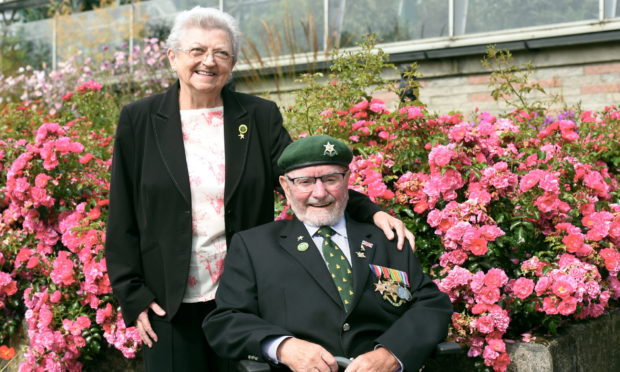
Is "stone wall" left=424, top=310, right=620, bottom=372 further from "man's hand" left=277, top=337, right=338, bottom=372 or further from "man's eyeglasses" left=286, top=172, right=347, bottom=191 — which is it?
"man's eyeglasses" left=286, top=172, right=347, bottom=191

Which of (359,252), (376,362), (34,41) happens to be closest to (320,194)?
(359,252)

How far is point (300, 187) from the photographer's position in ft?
9.18

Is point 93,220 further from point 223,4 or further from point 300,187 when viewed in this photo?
point 223,4

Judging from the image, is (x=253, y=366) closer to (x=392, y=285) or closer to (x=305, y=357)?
(x=305, y=357)

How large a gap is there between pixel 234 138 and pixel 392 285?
2.75ft

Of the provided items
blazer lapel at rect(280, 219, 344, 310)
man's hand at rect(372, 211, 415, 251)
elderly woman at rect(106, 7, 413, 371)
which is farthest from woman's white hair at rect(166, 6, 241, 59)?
man's hand at rect(372, 211, 415, 251)

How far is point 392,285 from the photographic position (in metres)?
2.79

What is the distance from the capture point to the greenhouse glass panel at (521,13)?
278 inches

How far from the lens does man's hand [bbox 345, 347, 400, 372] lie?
251 centimetres

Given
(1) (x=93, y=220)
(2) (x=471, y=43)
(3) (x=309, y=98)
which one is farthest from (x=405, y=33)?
(1) (x=93, y=220)

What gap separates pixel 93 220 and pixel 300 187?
6.65 feet

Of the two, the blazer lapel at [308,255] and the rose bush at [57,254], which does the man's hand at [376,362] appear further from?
the rose bush at [57,254]

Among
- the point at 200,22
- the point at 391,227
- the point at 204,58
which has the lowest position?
the point at 391,227

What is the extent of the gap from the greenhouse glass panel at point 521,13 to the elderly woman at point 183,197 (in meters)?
5.00
